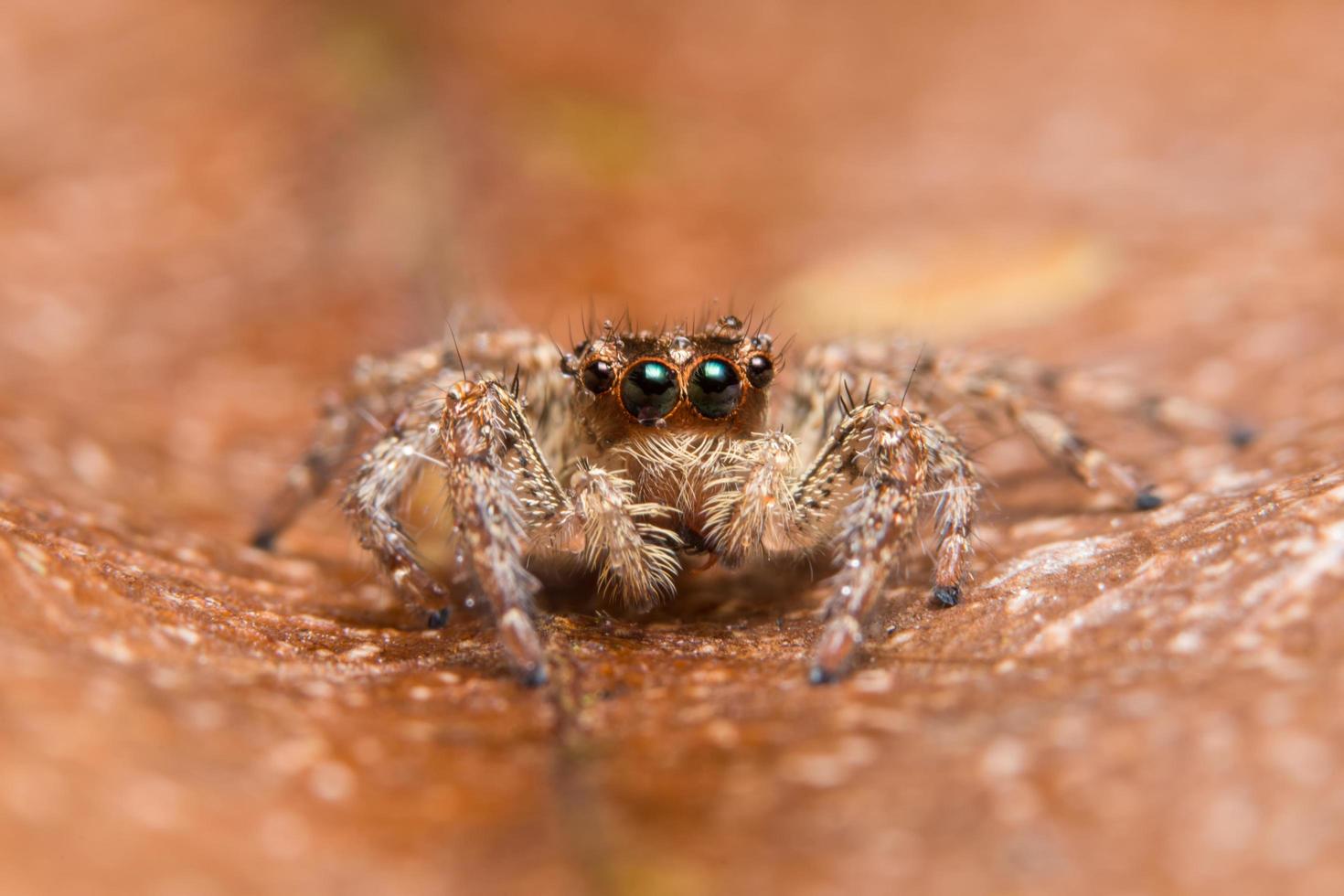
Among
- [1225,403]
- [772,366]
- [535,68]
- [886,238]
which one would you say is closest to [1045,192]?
[886,238]

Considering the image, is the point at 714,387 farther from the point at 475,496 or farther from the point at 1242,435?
the point at 1242,435

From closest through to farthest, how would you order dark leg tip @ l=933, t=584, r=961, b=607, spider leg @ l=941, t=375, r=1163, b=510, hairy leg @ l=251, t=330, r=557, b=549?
dark leg tip @ l=933, t=584, r=961, b=607 < spider leg @ l=941, t=375, r=1163, b=510 < hairy leg @ l=251, t=330, r=557, b=549

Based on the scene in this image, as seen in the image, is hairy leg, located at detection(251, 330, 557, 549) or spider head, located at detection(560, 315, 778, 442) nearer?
spider head, located at detection(560, 315, 778, 442)

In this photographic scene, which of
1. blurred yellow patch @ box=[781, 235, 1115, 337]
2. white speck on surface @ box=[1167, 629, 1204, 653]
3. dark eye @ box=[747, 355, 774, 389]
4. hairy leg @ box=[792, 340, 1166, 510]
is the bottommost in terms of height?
white speck on surface @ box=[1167, 629, 1204, 653]

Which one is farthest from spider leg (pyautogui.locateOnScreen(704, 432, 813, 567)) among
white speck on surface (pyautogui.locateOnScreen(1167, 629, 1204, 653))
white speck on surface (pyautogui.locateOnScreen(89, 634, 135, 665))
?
white speck on surface (pyautogui.locateOnScreen(89, 634, 135, 665))

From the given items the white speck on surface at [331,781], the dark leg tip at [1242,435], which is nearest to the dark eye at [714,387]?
the white speck on surface at [331,781]

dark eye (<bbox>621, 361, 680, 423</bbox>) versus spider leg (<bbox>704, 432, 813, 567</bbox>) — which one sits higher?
dark eye (<bbox>621, 361, 680, 423</bbox>)

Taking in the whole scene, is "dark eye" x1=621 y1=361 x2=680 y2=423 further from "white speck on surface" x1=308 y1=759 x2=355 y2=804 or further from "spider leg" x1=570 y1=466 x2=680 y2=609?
"white speck on surface" x1=308 y1=759 x2=355 y2=804
